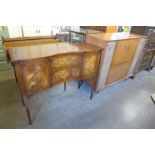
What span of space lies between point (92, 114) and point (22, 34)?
327 cm

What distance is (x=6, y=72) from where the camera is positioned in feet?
9.51

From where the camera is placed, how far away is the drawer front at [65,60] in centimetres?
144

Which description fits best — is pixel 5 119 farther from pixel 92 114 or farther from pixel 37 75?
pixel 92 114

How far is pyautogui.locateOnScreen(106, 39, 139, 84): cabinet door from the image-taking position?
205 cm

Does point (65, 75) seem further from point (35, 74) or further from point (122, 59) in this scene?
point (122, 59)

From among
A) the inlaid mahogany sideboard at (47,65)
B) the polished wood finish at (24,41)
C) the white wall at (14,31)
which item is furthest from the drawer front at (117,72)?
the white wall at (14,31)

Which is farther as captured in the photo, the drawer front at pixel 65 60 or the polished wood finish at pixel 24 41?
the polished wood finish at pixel 24 41

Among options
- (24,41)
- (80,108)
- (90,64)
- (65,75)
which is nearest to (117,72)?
(90,64)

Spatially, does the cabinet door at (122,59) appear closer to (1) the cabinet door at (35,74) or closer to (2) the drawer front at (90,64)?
(2) the drawer front at (90,64)

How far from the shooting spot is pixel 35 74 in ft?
4.58

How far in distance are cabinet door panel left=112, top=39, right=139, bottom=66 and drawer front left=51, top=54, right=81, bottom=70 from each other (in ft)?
2.60

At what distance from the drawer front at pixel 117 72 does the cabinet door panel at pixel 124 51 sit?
11cm

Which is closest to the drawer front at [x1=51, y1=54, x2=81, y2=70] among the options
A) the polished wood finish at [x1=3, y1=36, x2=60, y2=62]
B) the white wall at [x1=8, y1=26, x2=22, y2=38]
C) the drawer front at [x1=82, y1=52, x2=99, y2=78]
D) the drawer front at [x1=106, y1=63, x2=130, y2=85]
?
the drawer front at [x1=82, y1=52, x2=99, y2=78]

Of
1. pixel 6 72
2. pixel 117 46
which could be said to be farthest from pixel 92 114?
pixel 6 72
